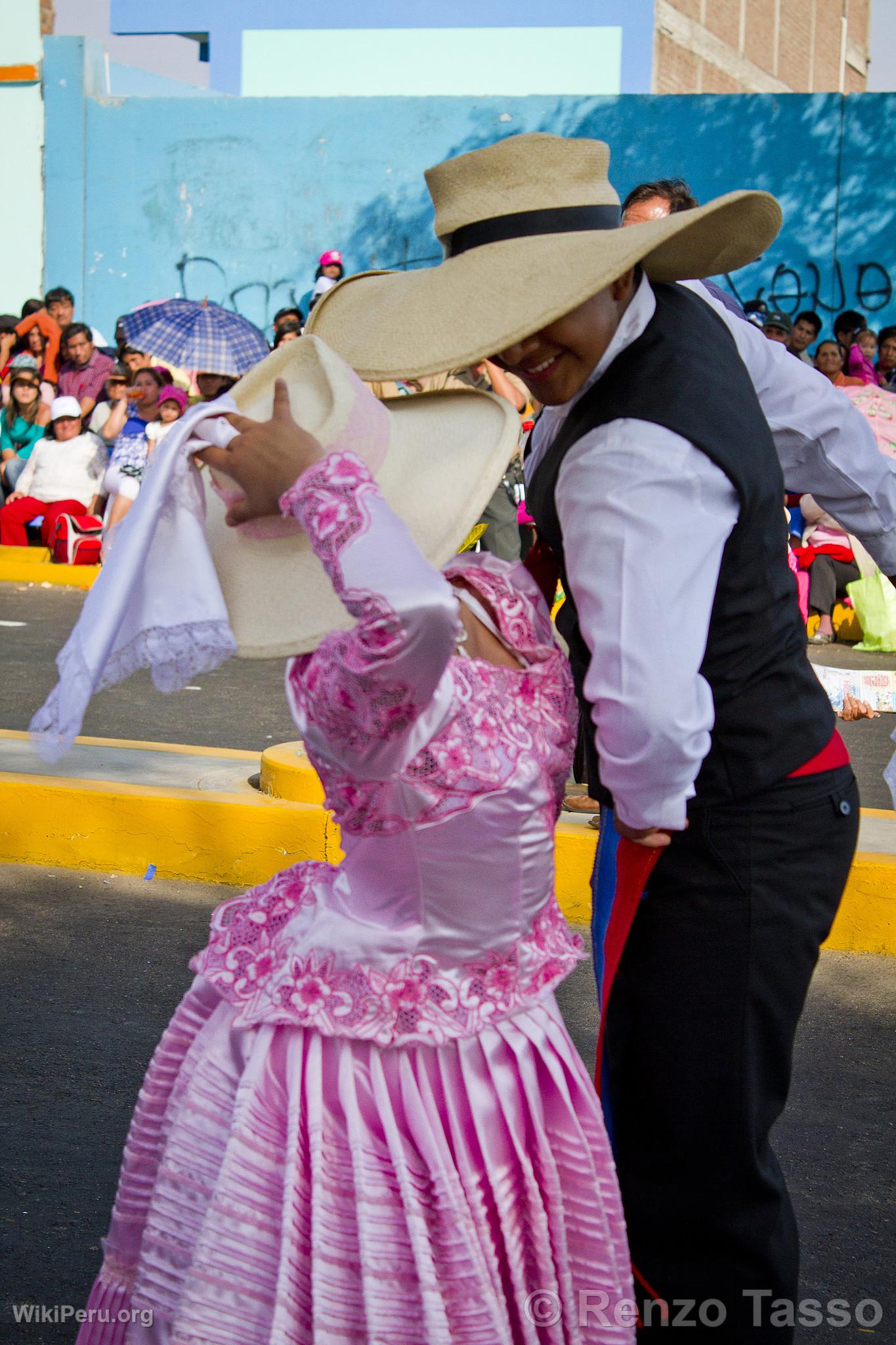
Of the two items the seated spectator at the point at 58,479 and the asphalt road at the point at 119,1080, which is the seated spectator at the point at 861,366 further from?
the asphalt road at the point at 119,1080

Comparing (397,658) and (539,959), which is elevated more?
(397,658)

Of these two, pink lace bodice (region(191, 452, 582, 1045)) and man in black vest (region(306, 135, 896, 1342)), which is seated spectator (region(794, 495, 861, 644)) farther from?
pink lace bodice (region(191, 452, 582, 1045))

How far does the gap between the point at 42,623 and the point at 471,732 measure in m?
8.75

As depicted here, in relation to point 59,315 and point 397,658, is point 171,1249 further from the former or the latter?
point 59,315

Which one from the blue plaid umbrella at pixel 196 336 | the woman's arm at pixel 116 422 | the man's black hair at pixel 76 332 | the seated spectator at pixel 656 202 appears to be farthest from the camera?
the man's black hair at pixel 76 332

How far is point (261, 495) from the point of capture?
179 cm

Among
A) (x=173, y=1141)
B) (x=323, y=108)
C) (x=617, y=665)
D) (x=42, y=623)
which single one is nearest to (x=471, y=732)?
(x=617, y=665)

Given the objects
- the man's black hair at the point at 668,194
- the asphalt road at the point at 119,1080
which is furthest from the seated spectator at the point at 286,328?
the asphalt road at the point at 119,1080

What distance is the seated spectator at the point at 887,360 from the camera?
12.6m

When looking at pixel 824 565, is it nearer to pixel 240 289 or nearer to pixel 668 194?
pixel 668 194

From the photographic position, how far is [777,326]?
39.7 feet

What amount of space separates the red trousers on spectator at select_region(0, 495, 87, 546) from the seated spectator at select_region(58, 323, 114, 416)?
1.10 m

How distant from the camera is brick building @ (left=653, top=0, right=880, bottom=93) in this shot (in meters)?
27.8

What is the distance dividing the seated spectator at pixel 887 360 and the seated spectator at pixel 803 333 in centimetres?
61
